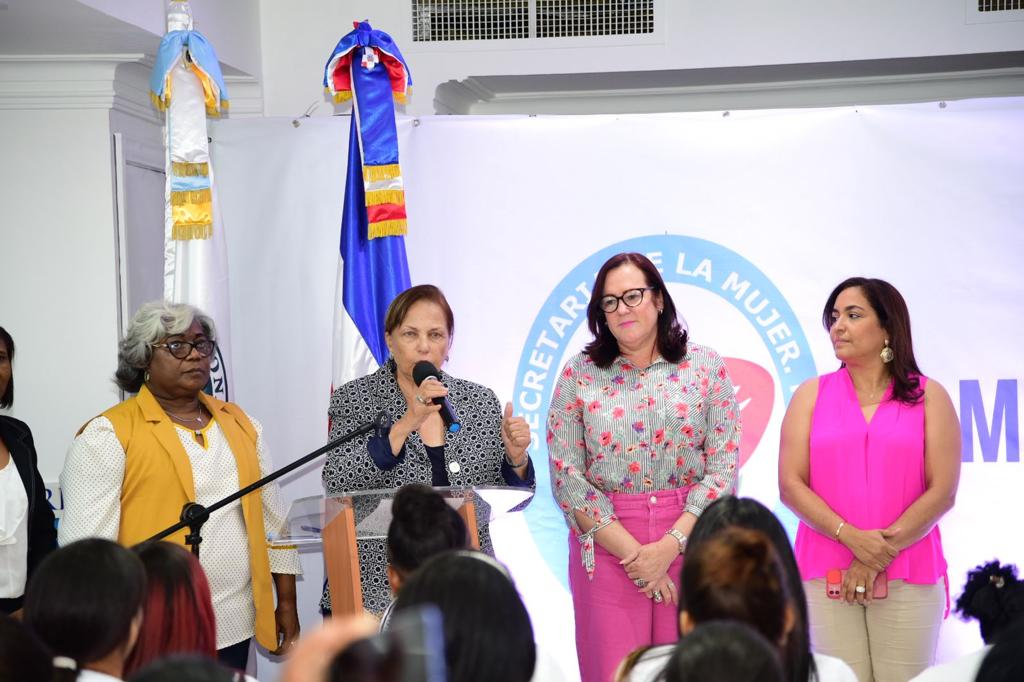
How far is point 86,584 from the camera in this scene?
1968mm

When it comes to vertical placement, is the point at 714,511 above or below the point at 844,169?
below

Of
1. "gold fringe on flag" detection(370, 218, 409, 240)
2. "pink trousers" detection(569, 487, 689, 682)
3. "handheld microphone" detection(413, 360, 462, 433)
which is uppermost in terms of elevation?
"gold fringe on flag" detection(370, 218, 409, 240)

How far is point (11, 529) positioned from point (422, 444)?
3.90ft

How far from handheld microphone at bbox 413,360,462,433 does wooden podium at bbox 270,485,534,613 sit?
0.52ft

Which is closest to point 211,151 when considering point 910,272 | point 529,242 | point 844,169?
point 529,242

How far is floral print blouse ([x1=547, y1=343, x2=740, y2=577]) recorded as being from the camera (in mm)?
3391

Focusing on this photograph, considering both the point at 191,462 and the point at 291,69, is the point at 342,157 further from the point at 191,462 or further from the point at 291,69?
the point at 191,462

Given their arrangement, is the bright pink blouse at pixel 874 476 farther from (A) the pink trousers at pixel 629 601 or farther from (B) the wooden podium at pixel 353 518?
(B) the wooden podium at pixel 353 518

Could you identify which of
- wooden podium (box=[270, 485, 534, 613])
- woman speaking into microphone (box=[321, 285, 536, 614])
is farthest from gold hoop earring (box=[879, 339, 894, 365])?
wooden podium (box=[270, 485, 534, 613])

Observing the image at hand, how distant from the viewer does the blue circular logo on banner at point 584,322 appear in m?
4.65

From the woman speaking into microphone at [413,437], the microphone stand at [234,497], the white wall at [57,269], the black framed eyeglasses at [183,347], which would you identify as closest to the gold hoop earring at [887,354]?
the woman speaking into microphone at [413,437]

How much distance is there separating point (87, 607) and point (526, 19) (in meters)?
3.91

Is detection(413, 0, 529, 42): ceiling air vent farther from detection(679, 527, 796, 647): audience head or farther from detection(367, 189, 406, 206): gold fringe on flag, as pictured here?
detection(679, 527, 796, 647): audience head

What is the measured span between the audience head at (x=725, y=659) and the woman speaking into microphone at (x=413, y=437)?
1679 mm
